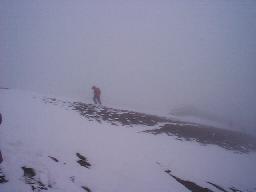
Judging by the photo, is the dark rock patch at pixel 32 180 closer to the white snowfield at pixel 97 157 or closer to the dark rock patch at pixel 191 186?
the white snowfield at pixel 97 157

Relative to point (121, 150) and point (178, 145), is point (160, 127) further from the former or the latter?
point (121, 150)

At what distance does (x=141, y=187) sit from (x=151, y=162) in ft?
9.66

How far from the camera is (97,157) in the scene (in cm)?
1147

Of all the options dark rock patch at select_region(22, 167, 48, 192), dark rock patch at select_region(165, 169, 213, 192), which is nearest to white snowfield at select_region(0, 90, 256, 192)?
dark rock patch at select_region(22, 167, 48, 192)

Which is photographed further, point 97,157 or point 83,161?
point 97,157

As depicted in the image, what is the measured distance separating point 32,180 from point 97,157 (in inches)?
181

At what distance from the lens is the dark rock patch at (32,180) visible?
6.87 m

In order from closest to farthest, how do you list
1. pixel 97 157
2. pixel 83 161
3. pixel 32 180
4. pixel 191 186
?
pixel 32 180 → pixel 83 161 → pixel 191 186 → pixel 97 157

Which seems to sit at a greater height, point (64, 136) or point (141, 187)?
point (64, 136)

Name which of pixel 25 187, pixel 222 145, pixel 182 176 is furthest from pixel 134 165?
pixel 222 145

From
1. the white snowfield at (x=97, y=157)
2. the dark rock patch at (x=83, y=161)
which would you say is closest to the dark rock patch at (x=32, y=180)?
the white snowfield at (x=97, y=157)

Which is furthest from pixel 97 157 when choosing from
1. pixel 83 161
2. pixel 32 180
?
pixel 32 180

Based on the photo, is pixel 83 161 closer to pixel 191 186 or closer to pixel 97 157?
pixel 97 157

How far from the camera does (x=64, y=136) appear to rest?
12.6m
